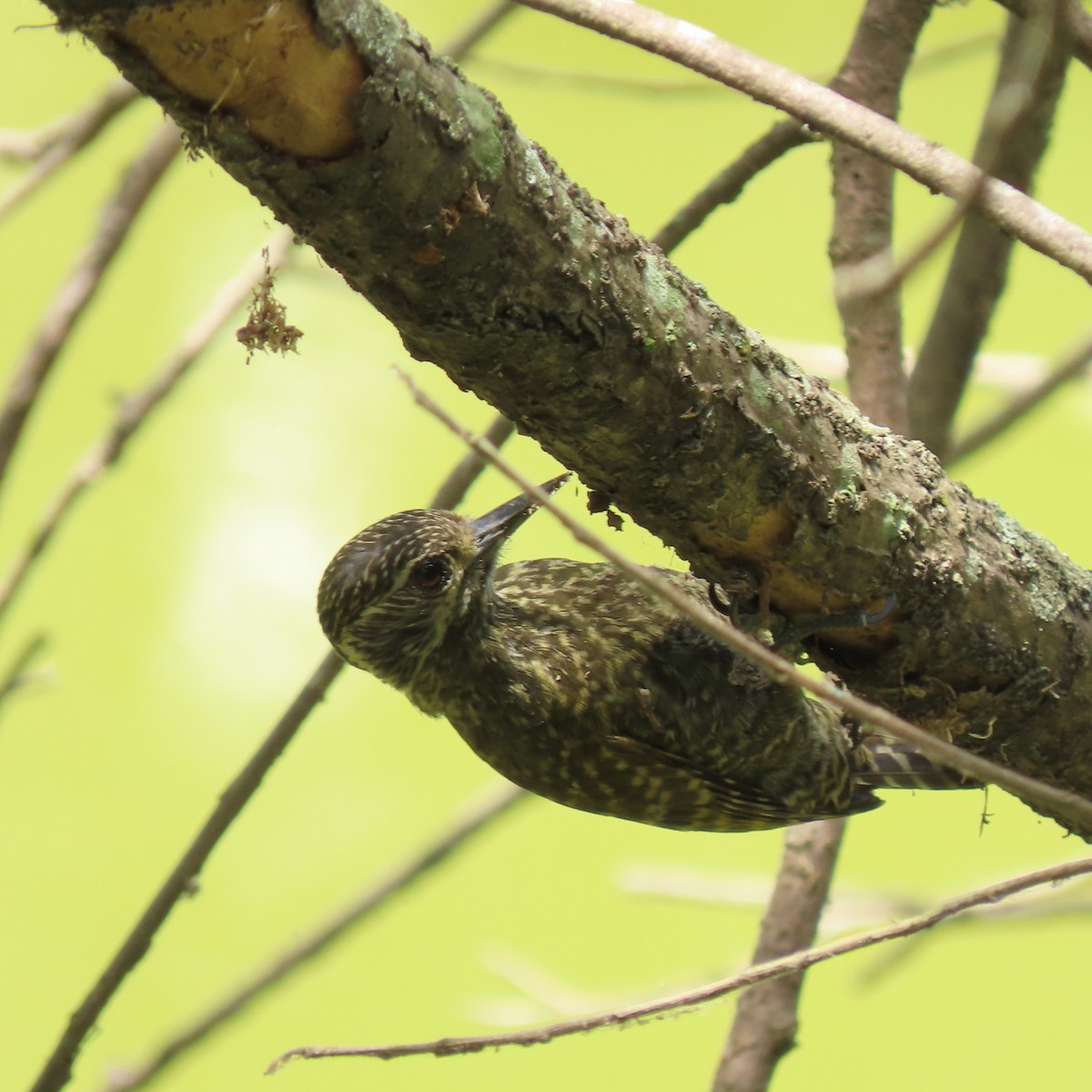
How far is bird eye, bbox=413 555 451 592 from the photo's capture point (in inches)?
81.8

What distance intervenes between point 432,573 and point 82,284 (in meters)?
0.86

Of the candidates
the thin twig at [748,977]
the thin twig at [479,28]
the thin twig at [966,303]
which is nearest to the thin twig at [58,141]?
the thin twig at [479,28]

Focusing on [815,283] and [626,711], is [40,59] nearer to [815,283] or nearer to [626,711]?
[815,283]

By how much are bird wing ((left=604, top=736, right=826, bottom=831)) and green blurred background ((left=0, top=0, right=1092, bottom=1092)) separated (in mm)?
2137

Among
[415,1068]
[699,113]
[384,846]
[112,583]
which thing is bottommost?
[415,1068]

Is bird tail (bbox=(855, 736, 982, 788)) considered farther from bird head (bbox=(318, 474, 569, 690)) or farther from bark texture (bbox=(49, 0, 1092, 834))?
bird head (bbox=(318, 474, 569, 690))

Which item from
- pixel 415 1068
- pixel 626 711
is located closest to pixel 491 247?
pixel 626 711

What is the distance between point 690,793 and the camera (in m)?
2.21

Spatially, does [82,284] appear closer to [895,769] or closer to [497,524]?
[497,524]

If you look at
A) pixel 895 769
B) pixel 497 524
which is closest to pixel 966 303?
pixel 895 769

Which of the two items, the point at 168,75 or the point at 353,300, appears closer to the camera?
the point at 168,75

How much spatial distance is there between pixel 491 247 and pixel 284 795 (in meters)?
3.66

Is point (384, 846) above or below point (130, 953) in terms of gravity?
above

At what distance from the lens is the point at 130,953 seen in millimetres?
2201
